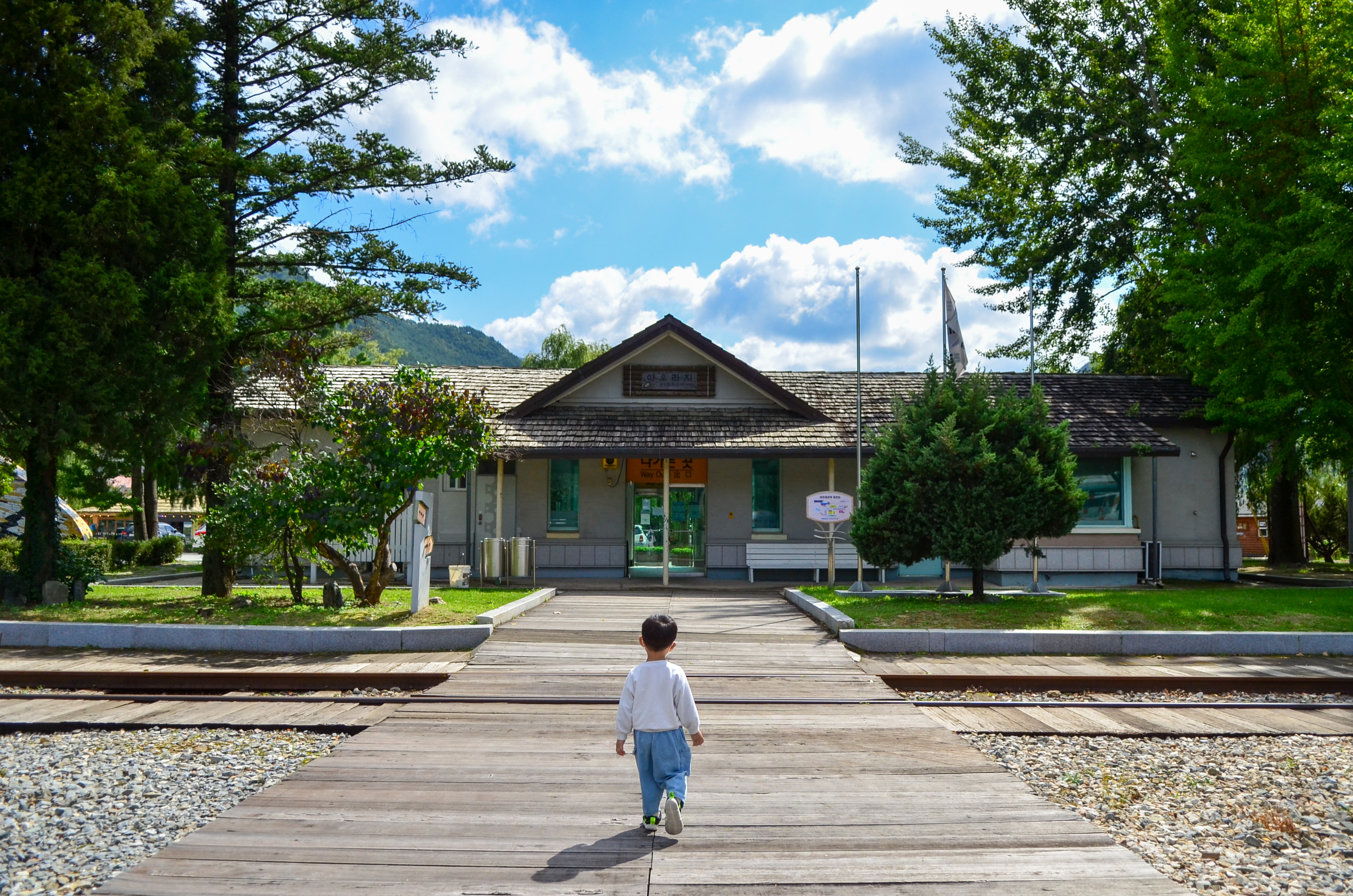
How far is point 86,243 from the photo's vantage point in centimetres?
1319

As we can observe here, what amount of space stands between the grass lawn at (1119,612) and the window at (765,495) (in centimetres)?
561

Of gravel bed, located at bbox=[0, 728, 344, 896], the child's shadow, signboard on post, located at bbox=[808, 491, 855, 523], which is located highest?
signboard on post, located at bbox=[808, 491, 855, 523]

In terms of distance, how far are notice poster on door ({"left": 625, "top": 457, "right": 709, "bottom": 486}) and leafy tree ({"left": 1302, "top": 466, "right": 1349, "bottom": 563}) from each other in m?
20.4

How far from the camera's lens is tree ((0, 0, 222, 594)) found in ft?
41.8

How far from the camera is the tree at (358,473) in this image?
1241 centimetres

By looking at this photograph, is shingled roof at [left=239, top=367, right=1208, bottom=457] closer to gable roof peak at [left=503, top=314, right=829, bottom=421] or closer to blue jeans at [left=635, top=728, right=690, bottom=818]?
gable roof peak at [left=503, top=314, right=829, bottom=421]

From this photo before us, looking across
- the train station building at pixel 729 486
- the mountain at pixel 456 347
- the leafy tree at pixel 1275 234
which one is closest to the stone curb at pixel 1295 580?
the train station building at pixel 729 486

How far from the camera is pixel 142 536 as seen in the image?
3009 cm

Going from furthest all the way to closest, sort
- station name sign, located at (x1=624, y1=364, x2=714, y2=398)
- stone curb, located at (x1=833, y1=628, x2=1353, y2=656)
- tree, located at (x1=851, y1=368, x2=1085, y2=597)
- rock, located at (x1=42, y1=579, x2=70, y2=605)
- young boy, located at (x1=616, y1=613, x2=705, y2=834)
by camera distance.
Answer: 1. station name sign, located at (x1=624, y1=364, x2=714, y2=398)
2. rock, located at (x1=42, y1=579, x2=70, y2=605)
3. tree, located at (x1=851, y1=368, x2=1085, y2=597)
4. stone curb, located at (x1=833, y1=628, x2=1353, y2=656)
5. young boy, located at (x1=616, y1=613, x2=705, y2=834)

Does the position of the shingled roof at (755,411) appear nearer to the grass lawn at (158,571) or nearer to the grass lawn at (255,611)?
the grass lawn at (255,611)

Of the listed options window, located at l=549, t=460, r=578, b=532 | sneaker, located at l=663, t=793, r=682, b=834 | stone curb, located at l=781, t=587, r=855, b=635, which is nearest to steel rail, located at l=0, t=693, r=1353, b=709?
stone curb, located at l=781, t=587, r=855, b=635

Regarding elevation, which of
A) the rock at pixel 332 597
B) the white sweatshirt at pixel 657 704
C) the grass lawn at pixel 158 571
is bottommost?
the grass lawn at pixel 158 571

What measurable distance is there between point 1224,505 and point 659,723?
22242 mm

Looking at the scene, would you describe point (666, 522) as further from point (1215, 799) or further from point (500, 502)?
point (1215, 799)
